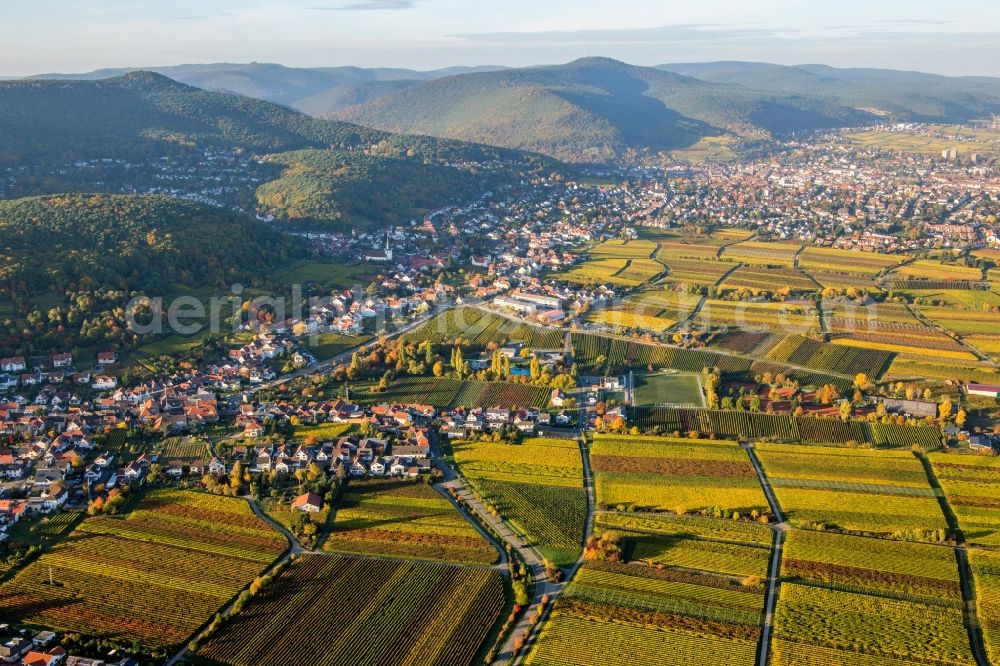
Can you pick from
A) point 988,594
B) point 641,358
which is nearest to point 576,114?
point 641,358

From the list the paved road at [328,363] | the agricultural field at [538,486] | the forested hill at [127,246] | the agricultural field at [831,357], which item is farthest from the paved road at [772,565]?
the forested hill at [127,246]

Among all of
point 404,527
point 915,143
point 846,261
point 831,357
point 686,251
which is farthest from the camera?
point 915,143

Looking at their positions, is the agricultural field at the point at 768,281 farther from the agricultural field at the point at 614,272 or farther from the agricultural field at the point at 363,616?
the agricultural field at the point at 363,616

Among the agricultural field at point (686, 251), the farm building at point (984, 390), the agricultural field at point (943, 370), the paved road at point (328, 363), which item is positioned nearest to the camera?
the farm building at point (984, 390)

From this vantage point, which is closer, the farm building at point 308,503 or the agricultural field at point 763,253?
the farm building at point 308,503

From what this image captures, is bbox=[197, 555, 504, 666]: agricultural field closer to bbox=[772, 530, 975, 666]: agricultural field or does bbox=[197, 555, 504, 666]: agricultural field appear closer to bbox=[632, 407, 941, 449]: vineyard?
bbox=[772, 530, 975, 666]: agricultural field

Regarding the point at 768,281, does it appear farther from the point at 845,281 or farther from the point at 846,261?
the point at 846,261

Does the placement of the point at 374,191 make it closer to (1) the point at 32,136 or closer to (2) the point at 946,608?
(1) the point at 32,136
